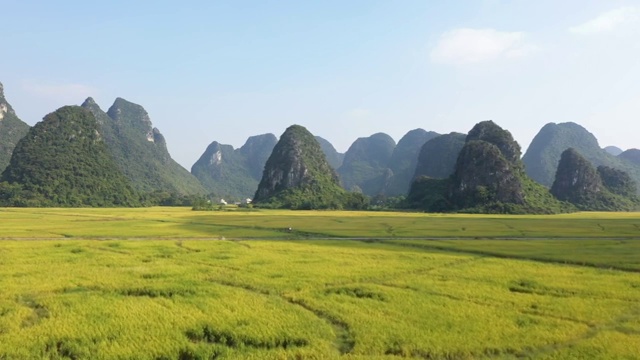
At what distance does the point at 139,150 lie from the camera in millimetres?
162500

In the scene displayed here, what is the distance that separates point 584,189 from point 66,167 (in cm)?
11033

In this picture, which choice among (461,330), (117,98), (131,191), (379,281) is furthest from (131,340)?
(117,98)

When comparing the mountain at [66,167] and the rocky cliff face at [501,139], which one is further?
the rocky cliff face at [501,139]

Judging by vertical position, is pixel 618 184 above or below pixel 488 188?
above

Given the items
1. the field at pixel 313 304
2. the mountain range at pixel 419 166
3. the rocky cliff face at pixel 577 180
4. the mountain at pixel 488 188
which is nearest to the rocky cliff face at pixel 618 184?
the mountain range at pixel 419 166

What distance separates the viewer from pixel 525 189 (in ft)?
308

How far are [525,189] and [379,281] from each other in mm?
86334

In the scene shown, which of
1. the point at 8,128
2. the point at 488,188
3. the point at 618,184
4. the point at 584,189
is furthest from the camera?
the point at 8,128

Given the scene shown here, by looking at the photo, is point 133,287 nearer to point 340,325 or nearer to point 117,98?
point 340,325

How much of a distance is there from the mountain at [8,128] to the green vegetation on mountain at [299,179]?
63588 millimetres

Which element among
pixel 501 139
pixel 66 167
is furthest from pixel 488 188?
pixel 66 167

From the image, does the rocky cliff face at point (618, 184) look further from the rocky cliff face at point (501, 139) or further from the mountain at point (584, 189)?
the rocky cliff face at point (501, 139)

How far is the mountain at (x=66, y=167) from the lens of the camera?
83.2m

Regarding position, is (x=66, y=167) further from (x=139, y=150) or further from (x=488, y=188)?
(x=488, y=188)
